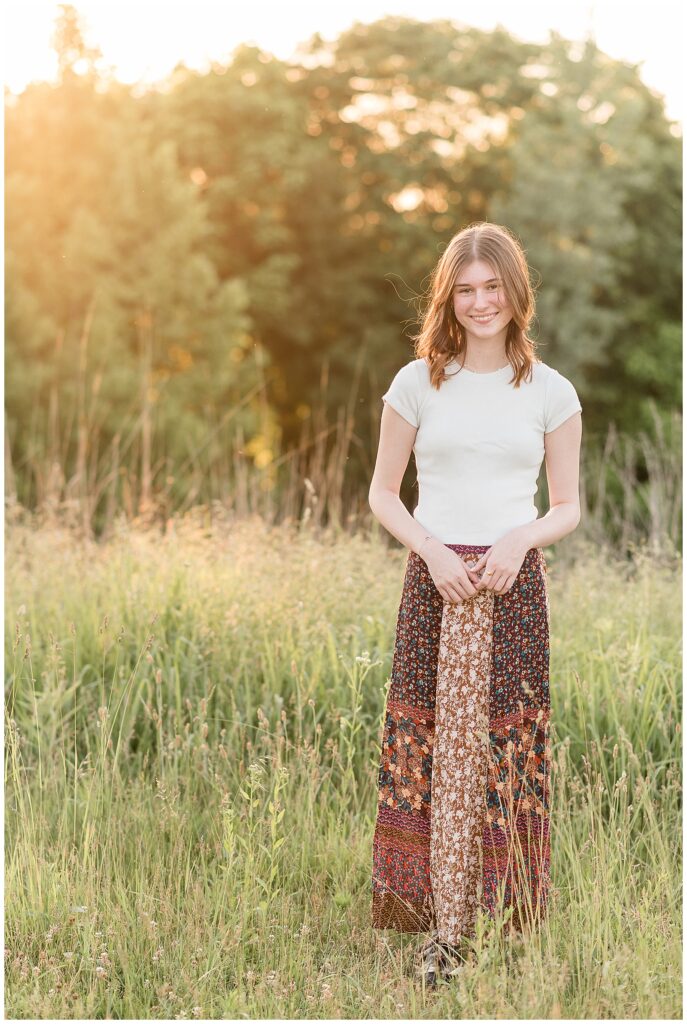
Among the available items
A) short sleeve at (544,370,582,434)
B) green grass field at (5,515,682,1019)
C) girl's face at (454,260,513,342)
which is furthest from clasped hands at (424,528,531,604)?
green grass field at (5,515,682,1019)

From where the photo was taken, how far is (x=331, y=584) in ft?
14.9

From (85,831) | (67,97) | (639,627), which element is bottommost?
(85,831)

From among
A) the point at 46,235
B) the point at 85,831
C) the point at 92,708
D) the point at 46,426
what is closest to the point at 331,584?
the point at 92,708

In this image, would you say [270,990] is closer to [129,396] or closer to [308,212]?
[129,396]

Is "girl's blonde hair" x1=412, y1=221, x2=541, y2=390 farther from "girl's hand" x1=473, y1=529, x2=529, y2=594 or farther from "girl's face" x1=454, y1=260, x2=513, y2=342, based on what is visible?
"girl's hand" x1=473, y1=529, x2=529, y2=594

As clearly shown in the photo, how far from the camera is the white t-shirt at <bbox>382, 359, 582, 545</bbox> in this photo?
8.96 ft

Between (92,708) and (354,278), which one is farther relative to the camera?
(354,278)

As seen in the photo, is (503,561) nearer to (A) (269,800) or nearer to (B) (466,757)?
(B) (466,757)

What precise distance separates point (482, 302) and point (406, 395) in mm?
285

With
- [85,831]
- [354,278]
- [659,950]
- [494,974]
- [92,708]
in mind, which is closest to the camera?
[494,974]

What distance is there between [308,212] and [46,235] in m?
5.69

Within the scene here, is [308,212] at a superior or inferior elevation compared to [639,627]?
superior

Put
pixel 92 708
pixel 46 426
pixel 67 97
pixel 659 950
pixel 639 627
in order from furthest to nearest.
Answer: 1. pixel 67 97
2. pixel 46 426
3. pixel 639 627
4. pixel 92 708
5. pixel 659 950

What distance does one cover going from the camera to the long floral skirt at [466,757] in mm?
2760
